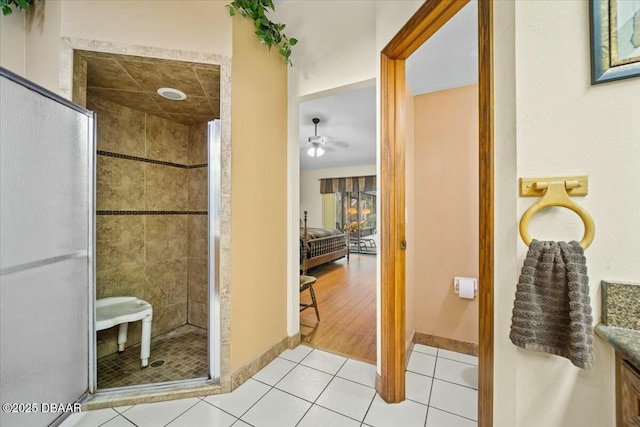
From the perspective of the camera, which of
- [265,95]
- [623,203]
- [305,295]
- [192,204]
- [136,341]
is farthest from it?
[305,295]

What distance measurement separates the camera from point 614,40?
0.72 metres

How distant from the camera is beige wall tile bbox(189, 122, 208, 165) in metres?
2.55

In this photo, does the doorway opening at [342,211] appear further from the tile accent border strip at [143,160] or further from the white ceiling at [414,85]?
the tile accent border strip at [143,160]

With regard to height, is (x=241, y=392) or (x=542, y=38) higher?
(x=542, y=38)

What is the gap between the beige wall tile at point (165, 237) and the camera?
7.57 feet

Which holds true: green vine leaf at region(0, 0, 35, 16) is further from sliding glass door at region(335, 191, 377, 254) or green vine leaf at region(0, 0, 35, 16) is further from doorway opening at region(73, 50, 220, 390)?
sliding glass door at region(335, 191, 377, 254)

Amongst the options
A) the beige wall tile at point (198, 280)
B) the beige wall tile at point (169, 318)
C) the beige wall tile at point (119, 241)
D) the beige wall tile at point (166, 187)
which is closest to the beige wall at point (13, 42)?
the beige wall tile at point (166, 187)

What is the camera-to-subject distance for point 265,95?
1.93 m

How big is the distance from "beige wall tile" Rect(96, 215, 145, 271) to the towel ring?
2.76 m

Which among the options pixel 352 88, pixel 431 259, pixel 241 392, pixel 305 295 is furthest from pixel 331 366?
pixel 352 88

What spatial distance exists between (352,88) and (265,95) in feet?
2.41

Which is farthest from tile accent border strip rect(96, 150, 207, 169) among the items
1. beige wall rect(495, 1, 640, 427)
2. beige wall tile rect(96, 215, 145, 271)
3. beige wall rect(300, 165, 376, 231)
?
beige wall rect(300, 165, 376, 231)

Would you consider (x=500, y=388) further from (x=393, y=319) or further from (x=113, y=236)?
(x=113, y=236)

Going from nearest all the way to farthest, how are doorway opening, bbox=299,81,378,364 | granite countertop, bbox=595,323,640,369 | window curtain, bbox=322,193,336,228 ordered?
granite countertop, bbox=595,323,640,369 → doorway opening, bbox=299,81,378,364 → window curtain, bbox=322,193,336,228
